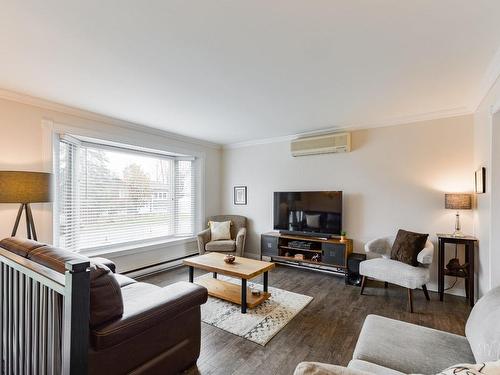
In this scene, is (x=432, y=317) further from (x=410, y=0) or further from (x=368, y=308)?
(x=410, y=0)

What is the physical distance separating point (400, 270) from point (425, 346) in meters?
1.67

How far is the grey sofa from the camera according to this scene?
1.11 m

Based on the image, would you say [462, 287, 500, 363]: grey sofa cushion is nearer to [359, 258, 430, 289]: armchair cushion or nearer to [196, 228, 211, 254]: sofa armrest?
[359, 258, 430, 289]: armchair cushion

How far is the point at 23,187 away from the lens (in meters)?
2.32

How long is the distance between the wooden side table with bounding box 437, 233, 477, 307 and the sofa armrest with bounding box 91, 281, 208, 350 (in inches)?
113

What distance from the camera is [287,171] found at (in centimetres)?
459

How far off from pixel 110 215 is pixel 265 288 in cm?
254

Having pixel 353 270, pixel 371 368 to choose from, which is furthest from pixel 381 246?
pixel 371 368

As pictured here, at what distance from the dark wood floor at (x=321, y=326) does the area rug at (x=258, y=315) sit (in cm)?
7

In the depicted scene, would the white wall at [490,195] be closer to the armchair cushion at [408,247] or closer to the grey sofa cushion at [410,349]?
the armchair cushion at [408,247]

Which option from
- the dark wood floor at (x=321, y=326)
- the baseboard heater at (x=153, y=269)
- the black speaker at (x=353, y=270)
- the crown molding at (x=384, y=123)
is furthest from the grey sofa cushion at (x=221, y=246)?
the crown molding at (x=384, y=123)

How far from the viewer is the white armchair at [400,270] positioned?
276 cm

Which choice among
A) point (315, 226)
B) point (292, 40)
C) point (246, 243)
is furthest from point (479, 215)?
point (246, 243)

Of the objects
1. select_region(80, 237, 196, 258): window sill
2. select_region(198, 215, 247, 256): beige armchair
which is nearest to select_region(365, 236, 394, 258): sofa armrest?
select_region(198, 215, 247, 256): beige armchair
